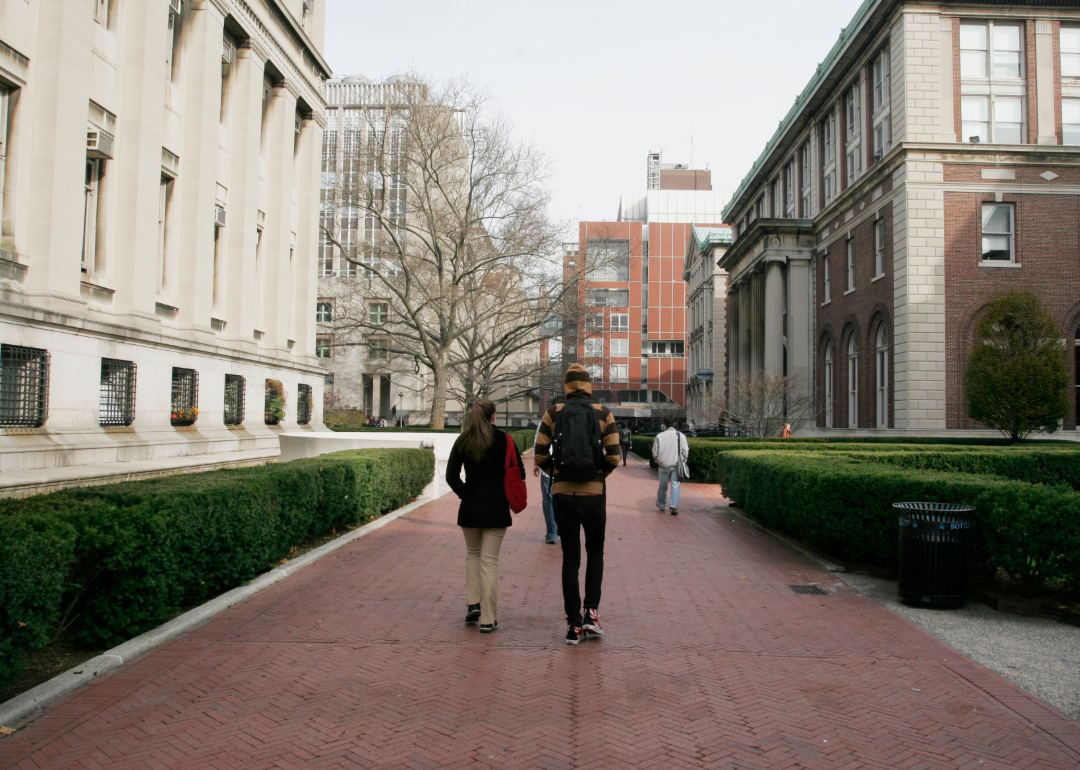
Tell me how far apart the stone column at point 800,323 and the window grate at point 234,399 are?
2796 cm

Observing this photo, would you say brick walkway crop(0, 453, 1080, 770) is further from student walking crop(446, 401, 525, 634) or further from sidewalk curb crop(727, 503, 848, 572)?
sidewalk curb crop(727, 503, 848, 572)

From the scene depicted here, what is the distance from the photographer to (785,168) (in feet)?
157

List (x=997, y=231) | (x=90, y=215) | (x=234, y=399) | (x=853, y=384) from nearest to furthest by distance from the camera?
(x=90, y=215), (x=234, y=399), (x=997, y=231), (x=853, y=384)

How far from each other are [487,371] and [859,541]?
33603 millimetres

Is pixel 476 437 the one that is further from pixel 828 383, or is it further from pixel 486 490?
pixel 828 383

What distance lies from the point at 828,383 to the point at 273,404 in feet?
87.7

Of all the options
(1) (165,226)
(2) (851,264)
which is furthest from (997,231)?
(1) (165,226)

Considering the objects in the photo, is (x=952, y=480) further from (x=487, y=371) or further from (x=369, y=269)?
(x=487, y=371)

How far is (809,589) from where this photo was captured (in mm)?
8602

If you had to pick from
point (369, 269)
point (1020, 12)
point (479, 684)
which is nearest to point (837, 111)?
point (1020, 12)

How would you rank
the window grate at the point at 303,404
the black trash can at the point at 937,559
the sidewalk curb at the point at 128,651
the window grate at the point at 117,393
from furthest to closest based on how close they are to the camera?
the window grate at the point at 303,404
the window grate at the point at 117,393
the black trash can at the point at 937,559
the sidewalk curb at the point at 128,651

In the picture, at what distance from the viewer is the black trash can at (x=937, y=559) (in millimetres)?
7570

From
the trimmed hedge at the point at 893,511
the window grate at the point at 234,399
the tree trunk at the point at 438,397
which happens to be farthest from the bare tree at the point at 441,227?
the trimmed hedge at the point at 893,511

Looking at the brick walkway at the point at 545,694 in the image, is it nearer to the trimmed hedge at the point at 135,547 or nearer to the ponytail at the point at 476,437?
the trimmed hedge at the point at 135,547
